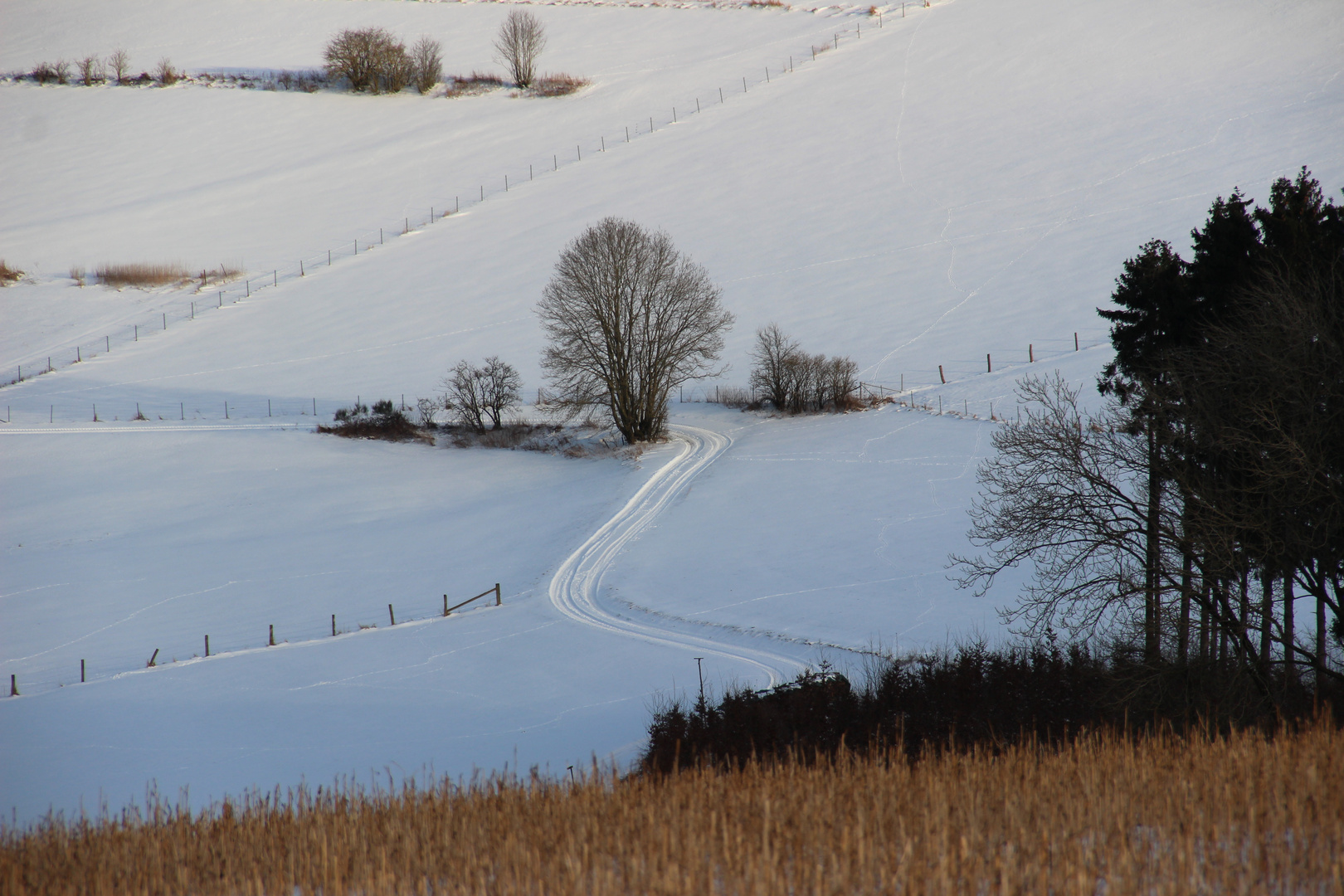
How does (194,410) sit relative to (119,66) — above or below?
below

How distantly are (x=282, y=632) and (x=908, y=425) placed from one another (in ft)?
76.4

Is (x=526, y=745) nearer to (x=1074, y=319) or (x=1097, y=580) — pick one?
(x=1097, y=580)

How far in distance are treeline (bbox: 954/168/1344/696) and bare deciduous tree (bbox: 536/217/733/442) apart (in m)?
23.0

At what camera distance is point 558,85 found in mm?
79125

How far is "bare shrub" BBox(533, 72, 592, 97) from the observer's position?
257ft

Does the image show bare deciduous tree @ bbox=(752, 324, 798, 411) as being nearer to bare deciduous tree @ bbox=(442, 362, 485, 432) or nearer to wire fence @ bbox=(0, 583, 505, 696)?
bare deciduous tree @ bbox=(442, 362, 485, 432)

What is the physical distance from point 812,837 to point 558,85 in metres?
81.7

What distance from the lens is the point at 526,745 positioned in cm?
1596

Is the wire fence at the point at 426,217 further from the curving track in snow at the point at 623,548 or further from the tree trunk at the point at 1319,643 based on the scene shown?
the tree trunk at the point at 1319,643

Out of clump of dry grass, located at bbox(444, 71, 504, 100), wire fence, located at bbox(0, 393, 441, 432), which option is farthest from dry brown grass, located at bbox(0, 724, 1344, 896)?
clump of dry grass, located at bbox(444, 71, 504, 100)

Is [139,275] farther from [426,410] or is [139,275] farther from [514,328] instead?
[426,410]

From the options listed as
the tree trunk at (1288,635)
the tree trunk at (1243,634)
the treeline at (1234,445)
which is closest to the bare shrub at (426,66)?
the treeline at (1234,445)

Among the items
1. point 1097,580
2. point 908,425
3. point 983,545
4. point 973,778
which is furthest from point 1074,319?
point 973,778

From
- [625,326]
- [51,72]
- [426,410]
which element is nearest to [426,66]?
→ [51,72]
